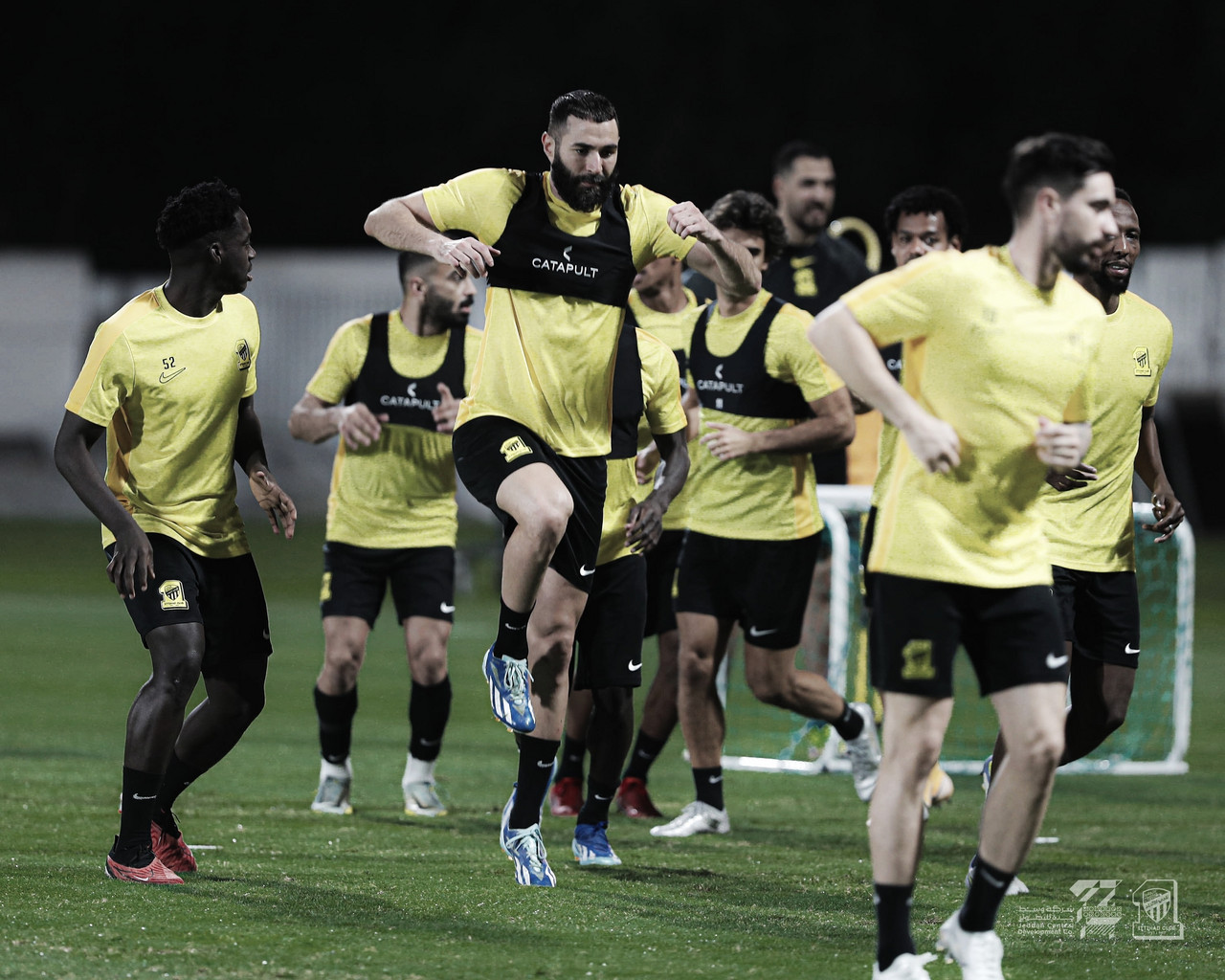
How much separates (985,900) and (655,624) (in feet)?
13.9

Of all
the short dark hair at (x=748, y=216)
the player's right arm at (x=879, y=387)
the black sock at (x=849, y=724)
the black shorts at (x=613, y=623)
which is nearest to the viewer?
the player's right arm at (x=879, y=387)

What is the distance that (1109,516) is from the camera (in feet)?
21.5

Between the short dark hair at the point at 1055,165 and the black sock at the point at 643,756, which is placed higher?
the short dark hair at the point at 1055,165

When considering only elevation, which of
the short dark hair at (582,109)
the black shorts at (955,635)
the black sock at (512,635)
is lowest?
the black sock at (512,635)

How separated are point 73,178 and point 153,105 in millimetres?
1924

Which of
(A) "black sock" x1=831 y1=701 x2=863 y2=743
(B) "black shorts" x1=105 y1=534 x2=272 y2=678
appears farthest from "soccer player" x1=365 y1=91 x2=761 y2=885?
(A) "black sock" x1=831 y1=701 x2=863 y2=743

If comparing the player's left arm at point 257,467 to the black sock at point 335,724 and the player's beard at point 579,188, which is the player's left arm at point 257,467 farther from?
the black sock at point 335,724

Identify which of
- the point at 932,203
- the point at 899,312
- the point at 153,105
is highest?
the point at 153,105

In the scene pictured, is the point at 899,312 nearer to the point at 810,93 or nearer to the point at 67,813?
the point at 67,813

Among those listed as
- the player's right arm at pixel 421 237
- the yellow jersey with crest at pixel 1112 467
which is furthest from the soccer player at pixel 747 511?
the player's right arm at pixel 421 237

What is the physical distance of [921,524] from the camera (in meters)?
4.77

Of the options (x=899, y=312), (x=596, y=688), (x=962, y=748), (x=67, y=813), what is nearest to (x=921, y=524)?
(x=899, y=312)

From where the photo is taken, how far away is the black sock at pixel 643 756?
8.53 metres

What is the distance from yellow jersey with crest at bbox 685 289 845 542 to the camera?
7.79 metres
